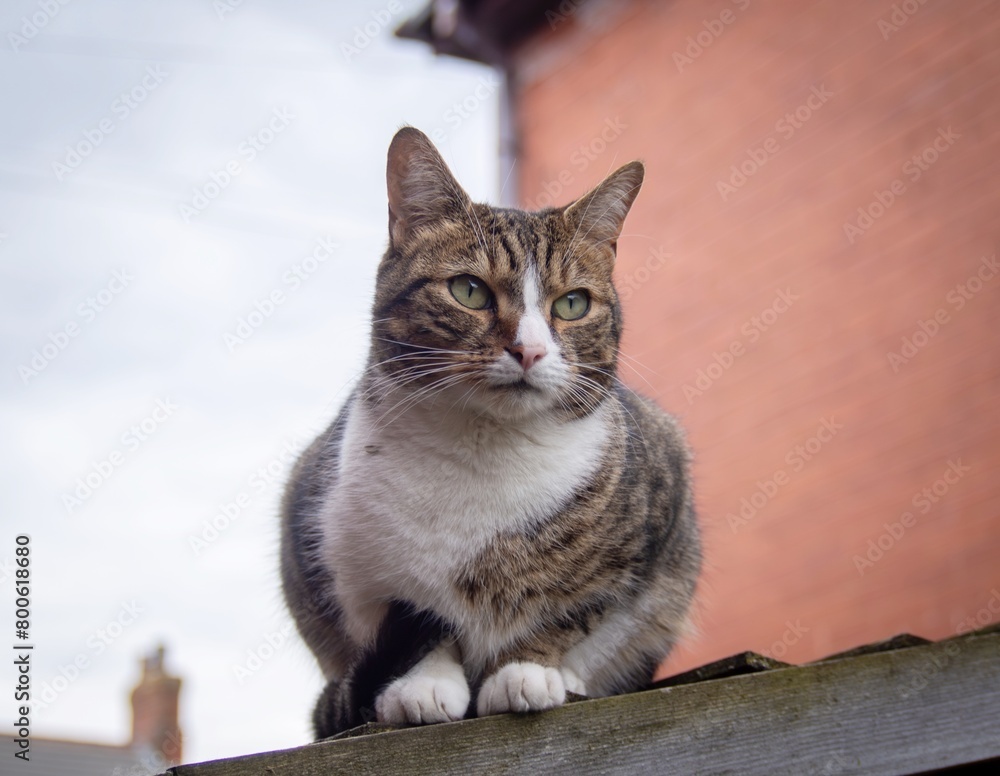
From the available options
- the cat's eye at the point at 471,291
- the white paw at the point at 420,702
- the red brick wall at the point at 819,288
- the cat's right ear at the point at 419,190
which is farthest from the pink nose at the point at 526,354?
the red brick wall at the point at 819,288

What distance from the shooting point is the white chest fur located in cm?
181

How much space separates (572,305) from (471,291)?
21 cm

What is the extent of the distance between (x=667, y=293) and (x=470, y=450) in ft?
11.2

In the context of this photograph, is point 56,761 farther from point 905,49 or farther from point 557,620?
point 905,49

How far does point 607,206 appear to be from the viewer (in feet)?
7.12

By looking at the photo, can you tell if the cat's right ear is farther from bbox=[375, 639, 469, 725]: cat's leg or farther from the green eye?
bbox=[375, 639, 469, 725]: cat's leg

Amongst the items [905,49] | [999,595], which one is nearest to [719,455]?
[999,595]

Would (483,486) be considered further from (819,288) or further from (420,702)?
(819,288)

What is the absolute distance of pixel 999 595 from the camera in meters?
3.85

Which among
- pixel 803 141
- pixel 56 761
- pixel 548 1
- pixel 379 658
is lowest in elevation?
pixel 56 761

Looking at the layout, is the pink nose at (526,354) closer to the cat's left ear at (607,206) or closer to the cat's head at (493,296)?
the cat's head at (493,296)

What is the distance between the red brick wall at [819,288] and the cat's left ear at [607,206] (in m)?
1.70

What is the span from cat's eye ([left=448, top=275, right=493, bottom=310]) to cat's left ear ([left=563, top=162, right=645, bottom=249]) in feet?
1.00

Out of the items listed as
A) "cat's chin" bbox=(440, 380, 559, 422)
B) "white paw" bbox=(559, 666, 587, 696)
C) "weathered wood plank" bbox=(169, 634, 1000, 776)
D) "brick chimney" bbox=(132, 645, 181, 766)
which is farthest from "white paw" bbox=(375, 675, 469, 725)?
"brick chimney" bbox=(132, 645, 181, 766)
